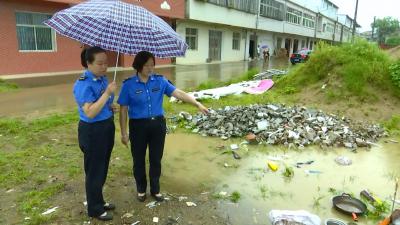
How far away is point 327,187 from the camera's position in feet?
15.6

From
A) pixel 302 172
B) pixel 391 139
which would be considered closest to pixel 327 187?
pixel 302 172

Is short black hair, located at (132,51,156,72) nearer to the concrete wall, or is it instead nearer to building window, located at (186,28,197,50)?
the concrete wall

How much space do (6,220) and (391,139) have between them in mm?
6868

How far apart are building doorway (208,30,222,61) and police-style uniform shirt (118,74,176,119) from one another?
86.0 feet

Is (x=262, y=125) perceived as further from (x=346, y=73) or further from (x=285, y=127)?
(x=346, y=73)

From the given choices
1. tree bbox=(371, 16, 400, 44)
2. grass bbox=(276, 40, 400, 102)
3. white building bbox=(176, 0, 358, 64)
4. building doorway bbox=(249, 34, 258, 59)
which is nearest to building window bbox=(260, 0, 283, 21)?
white building bbox=(176, 0, 358, 64)

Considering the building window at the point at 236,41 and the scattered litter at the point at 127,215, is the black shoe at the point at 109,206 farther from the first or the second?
the building window at the point at 236,41

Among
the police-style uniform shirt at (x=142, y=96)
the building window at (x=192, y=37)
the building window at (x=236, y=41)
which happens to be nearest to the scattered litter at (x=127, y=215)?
the police-style uniform shirt at (x=142, y=96)

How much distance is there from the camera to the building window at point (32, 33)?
581 inches

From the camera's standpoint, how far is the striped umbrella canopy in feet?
9.78

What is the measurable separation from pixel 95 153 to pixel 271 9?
128 feet

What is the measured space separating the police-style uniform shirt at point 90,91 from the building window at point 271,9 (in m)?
35.8

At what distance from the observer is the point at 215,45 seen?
30594 millimetres

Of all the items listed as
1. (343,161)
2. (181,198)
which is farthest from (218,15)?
(181,198)
